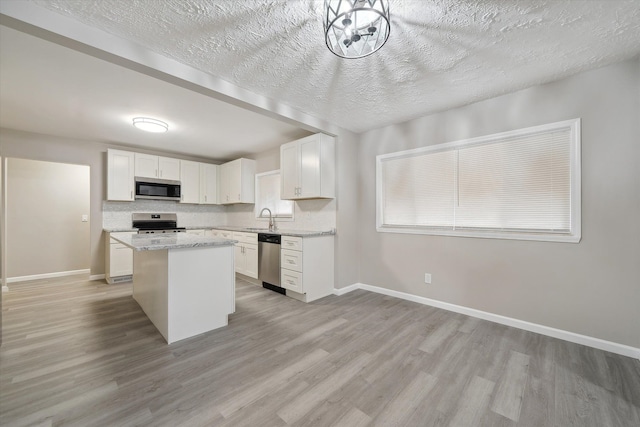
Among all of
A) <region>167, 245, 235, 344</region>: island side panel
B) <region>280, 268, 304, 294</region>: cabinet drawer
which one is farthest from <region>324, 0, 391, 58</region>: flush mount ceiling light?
<region>280, 268, 304, 294</region>: cabinet drawer

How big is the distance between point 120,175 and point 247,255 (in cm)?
282

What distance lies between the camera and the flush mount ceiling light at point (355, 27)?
143cm

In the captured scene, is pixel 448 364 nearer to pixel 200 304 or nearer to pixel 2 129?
pixel 200 304

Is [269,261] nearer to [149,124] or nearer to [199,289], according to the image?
[199,289]

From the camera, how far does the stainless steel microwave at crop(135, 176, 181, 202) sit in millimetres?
4828

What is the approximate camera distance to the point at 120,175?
4.62 metres

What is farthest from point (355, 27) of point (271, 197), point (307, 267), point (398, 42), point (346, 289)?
point (271, 197)

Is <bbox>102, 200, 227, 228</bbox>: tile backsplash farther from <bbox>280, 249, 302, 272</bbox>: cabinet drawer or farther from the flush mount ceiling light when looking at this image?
the flush mount ceiling light

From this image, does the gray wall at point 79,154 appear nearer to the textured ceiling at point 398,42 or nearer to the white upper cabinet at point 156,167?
the white upper cabinet at point 156,167

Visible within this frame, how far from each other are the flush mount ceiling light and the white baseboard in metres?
2.96

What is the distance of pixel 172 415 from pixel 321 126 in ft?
10.8

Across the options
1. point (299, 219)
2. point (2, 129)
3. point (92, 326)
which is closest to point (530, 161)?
point (299, 219)

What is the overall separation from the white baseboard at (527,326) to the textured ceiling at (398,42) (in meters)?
2.44

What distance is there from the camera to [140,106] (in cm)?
308
